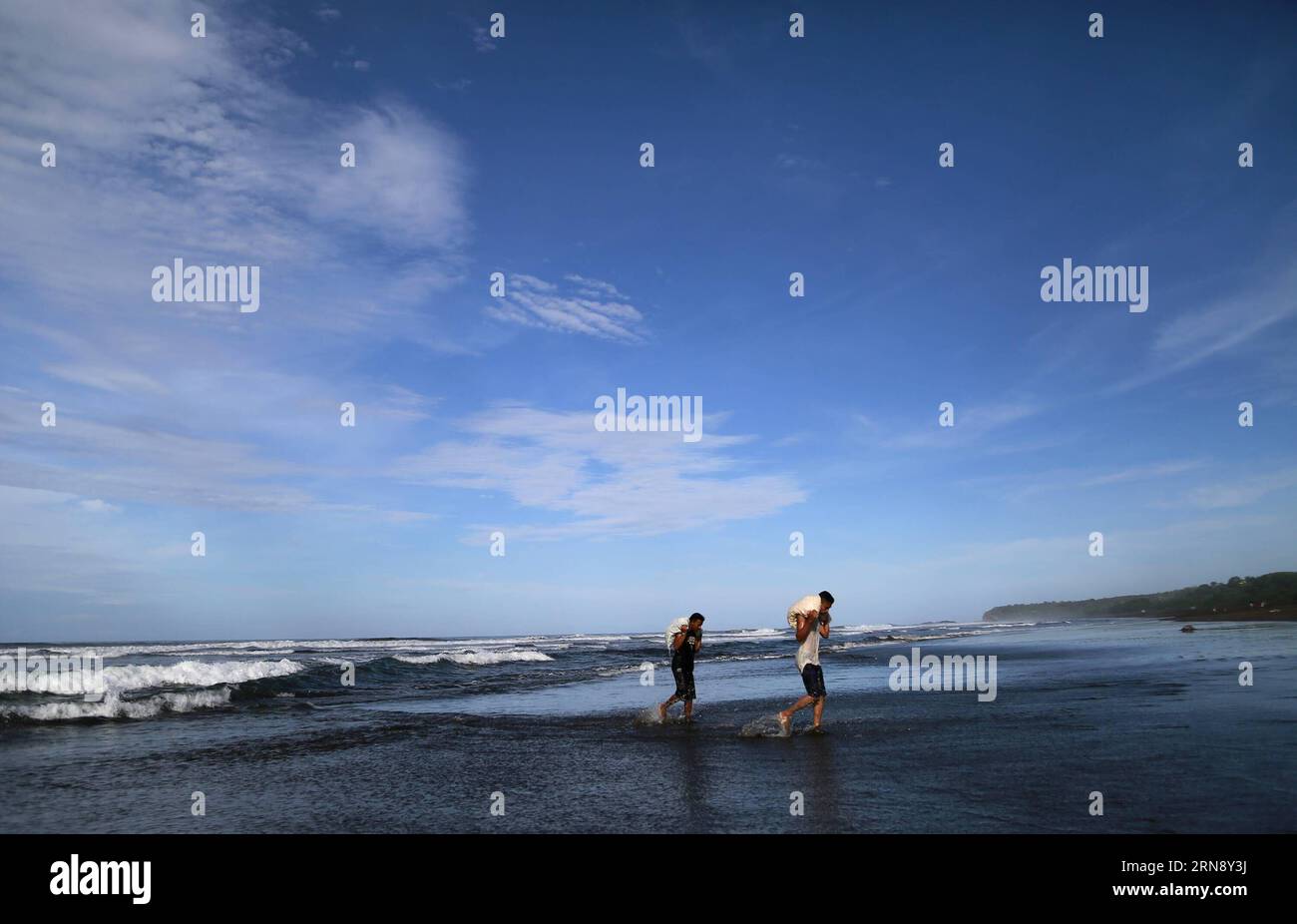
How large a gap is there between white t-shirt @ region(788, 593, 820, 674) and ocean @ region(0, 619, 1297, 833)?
3.72ft

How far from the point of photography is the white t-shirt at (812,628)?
11719mm

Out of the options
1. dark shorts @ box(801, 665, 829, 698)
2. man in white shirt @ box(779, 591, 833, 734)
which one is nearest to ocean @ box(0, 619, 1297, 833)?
man in white shirt @ box(779, 591, 833, 734)

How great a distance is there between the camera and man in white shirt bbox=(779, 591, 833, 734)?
11.7 metres

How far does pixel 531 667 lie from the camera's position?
31.8 metres

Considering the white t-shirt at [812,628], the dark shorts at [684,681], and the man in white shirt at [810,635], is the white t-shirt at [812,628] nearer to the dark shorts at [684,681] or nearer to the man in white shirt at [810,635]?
the man in white shirt at [810,635]

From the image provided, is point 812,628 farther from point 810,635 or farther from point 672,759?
point 672,759

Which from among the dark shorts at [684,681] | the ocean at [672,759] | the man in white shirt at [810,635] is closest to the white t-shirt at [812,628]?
the man in white shirt at [810,635]

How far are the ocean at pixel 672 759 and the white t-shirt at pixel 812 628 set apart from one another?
1.14 metres

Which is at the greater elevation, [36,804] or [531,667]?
[36,804]
